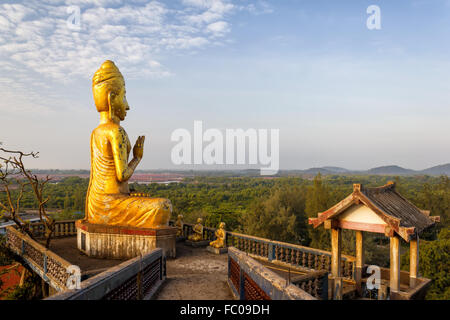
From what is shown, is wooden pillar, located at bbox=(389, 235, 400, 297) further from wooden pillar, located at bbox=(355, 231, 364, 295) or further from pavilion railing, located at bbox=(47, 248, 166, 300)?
pavilion railing, located at bbox=(47, 248, 166, 300)

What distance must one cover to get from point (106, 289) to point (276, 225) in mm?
24860

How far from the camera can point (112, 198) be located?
32.7 feet

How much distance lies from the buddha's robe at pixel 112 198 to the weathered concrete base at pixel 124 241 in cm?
23

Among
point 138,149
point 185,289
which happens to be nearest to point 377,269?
point 185,289

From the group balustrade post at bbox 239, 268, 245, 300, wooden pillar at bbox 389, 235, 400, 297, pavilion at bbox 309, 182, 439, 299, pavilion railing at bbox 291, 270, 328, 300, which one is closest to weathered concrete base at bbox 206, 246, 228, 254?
pavilion at bbox 309, 182, 439, 299

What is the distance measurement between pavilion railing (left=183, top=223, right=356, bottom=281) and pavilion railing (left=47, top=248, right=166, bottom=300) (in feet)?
13.6

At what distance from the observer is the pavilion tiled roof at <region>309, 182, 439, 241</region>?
21.5 ft

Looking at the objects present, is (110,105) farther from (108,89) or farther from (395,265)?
(395,265)

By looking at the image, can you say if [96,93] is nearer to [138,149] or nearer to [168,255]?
[138,149]

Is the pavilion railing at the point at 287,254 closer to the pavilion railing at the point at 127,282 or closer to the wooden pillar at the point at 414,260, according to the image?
the wooden pillar at the point at 414,260

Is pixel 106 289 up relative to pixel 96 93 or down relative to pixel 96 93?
down

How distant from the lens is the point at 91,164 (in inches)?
417

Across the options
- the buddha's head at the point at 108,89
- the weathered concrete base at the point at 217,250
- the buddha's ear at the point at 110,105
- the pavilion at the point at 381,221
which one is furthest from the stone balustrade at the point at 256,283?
the buddha's head at the point at 108,89

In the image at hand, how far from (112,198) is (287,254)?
5817 millimetres
